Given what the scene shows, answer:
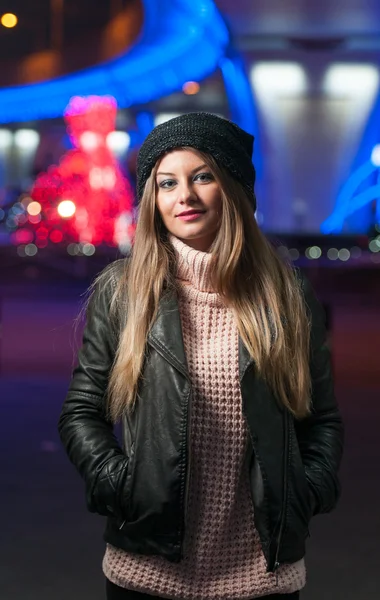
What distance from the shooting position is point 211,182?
1.92 meters

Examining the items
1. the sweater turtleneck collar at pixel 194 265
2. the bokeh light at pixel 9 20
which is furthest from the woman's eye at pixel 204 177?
the bokeh light at pixel 9 20

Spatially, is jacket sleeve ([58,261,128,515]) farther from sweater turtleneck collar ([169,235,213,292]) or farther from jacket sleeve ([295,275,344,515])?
jacket sleeve ([295,275,344,515])

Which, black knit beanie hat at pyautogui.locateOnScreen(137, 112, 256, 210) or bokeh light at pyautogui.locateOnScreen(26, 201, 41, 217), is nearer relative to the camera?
black knit beanie hat at pyautogui.locateOnScreen(137, 112, 256, 210)

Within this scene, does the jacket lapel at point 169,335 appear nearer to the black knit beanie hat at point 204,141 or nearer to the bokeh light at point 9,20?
the black knit beanie hat at point 204,141

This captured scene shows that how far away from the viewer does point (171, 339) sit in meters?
1.83

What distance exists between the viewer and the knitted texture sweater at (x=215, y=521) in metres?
1.81

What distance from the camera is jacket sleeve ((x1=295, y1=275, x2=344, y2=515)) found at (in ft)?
6.20

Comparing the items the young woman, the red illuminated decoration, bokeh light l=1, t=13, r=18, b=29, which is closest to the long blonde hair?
the young woman

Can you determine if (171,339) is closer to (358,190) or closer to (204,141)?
(204,141)

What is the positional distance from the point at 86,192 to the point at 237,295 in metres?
19.8

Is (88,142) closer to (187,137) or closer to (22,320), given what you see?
(22,320)

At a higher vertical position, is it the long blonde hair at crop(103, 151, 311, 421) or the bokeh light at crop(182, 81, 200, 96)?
the bokeh light at crop(182, 81, 200, 96)

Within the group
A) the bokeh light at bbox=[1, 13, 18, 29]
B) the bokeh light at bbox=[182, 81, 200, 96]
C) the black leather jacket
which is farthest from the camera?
the bokeh light at bbox=[182, 81, 200, 96]

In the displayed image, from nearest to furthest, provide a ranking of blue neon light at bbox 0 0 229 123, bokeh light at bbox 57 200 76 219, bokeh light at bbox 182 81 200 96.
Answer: bokeh light at bbox 57 200 76 219 → blue neon light at bbox 0 0 229 123 → bokeh light at bbox 182 81 200 96
